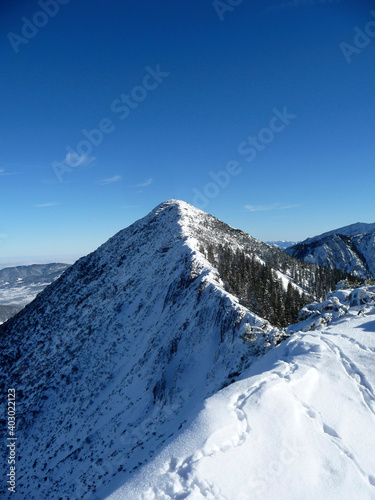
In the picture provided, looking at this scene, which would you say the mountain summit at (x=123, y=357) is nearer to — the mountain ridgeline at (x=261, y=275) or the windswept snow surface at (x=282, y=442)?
the mountain ridgeline at (x=261, y=275)

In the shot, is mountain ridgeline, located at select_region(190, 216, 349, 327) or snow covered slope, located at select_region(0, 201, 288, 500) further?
mountain ridgeline, located at select_region(190, 216, 349, 327)

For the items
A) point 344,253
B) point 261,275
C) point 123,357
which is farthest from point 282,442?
point 344,253

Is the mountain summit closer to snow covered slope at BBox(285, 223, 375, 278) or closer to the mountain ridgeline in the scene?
the mountain ridgeline

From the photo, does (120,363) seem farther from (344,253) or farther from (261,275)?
(344,253)

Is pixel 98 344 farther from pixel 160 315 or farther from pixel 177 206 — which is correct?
pixel 177 206

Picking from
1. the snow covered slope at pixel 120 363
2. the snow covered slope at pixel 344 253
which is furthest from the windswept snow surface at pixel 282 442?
the snow covered slope at pixel 344 253

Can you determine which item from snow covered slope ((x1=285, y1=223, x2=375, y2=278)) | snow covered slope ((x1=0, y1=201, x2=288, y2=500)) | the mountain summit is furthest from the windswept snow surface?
snow covered slope ((x1=285, y1=223, x2=375, y2=278))
